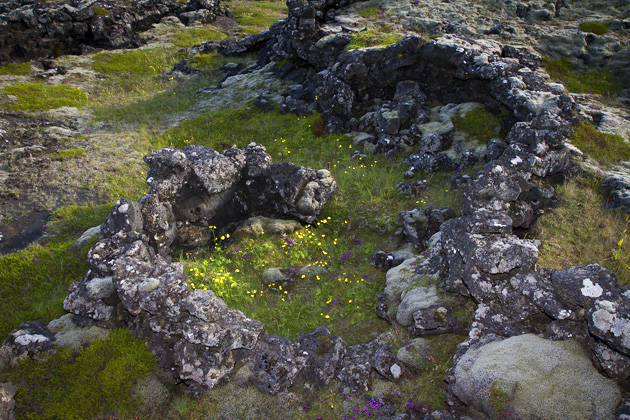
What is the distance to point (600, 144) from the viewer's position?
48.8 ft

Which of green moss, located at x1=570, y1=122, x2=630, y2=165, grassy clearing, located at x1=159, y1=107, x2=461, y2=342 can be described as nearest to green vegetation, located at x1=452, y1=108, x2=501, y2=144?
grassy clearing, located at x1=159, y1=107, x2=461, y2=342

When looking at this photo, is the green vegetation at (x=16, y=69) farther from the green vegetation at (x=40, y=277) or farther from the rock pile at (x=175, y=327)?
the rock pile at (x=175, y=327)

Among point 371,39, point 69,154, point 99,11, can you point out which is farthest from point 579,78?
point 99,11

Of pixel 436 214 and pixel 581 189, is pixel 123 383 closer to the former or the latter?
pixel 436 214

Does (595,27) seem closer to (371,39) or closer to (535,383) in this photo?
(371,39)

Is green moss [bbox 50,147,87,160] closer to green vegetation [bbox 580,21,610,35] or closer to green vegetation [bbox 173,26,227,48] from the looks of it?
green vegetation [bbox 173,26,227,48]

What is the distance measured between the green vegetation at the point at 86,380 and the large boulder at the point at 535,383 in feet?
22.2

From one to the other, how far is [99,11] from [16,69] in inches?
380

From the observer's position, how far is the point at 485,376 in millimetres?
7758

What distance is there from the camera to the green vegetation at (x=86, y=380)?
849 centimetres

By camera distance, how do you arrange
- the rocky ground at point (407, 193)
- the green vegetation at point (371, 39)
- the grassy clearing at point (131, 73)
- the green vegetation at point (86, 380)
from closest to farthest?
1. the rocky ground at point (407, 193)
2. the green vegetation at point (86, 380)
3. the green vegetation at point (371, 39)
4. the grassy clearing at point (131, 73)

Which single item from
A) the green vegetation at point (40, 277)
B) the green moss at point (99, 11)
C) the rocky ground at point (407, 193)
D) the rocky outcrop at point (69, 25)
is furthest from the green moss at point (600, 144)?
the green moss at point (99, 11)

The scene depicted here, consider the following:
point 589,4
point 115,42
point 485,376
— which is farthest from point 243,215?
point 115,42

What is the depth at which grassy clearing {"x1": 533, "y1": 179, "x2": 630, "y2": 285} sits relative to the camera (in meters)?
10.4
